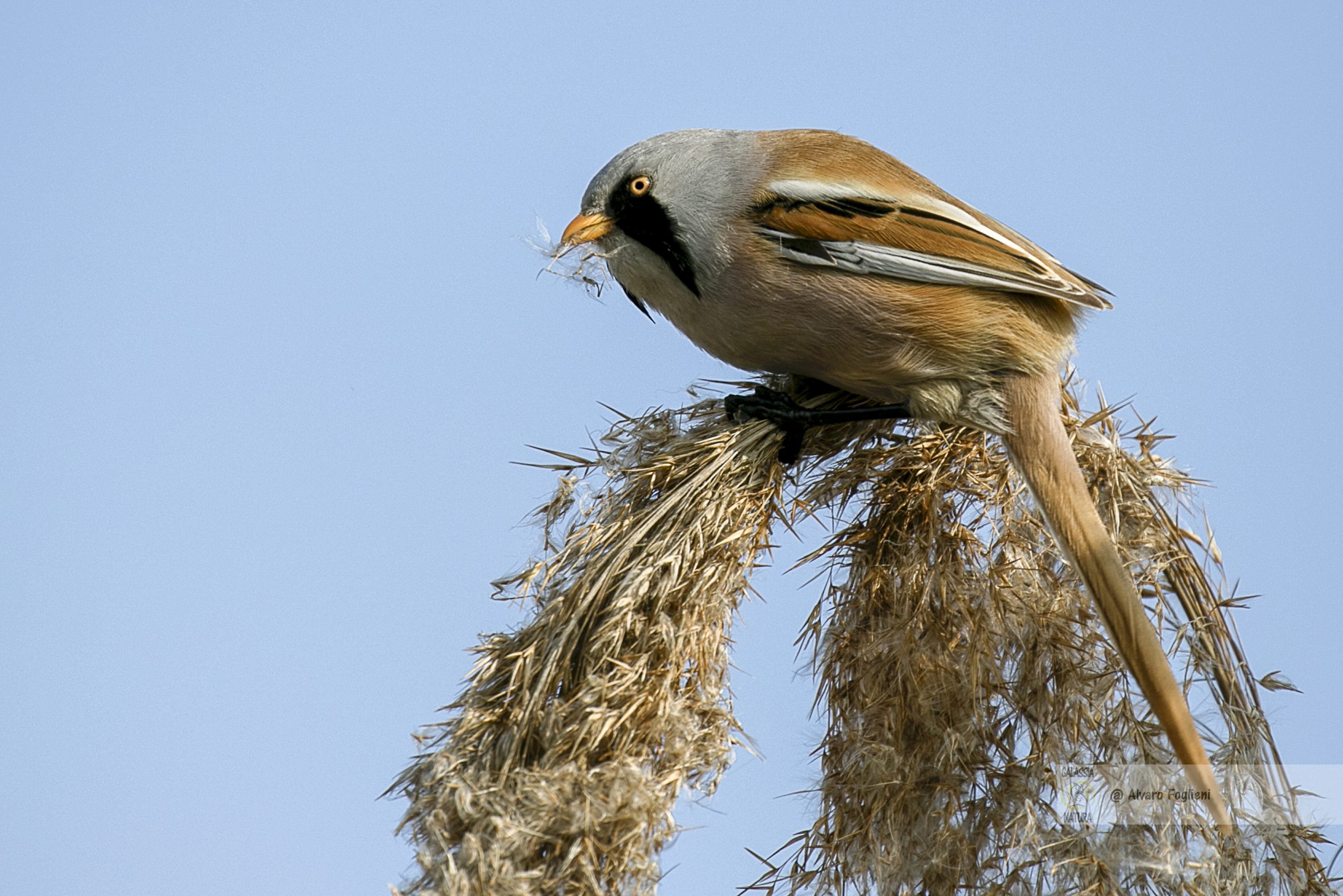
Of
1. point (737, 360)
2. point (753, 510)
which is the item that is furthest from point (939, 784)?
point (737, 360)

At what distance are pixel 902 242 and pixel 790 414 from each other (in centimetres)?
63

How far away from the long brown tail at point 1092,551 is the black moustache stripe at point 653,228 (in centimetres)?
84

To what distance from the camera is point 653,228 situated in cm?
294

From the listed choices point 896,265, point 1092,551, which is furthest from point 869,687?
point 896,265

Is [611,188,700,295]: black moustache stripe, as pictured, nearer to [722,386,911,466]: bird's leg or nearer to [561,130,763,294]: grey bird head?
[561,130,763,294]: grey bird head

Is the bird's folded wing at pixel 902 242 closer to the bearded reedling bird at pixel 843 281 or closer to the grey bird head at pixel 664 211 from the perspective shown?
the bearded reedling bird at pixel 843 281

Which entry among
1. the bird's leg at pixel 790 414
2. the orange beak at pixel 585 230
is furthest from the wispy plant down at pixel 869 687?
the orange beak at pixel 585 230

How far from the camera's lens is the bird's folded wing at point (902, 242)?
2861mm

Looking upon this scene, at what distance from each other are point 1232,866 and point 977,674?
0.62 meters

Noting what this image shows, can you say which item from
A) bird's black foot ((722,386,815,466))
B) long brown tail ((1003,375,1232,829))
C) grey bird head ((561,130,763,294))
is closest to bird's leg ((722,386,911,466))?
bird's black foot ((722,386,815,466))

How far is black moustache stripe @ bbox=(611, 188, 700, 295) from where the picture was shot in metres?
2.92

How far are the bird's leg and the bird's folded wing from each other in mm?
356

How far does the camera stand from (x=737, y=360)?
2959mm

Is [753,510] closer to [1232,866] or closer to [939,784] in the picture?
[939,784]
